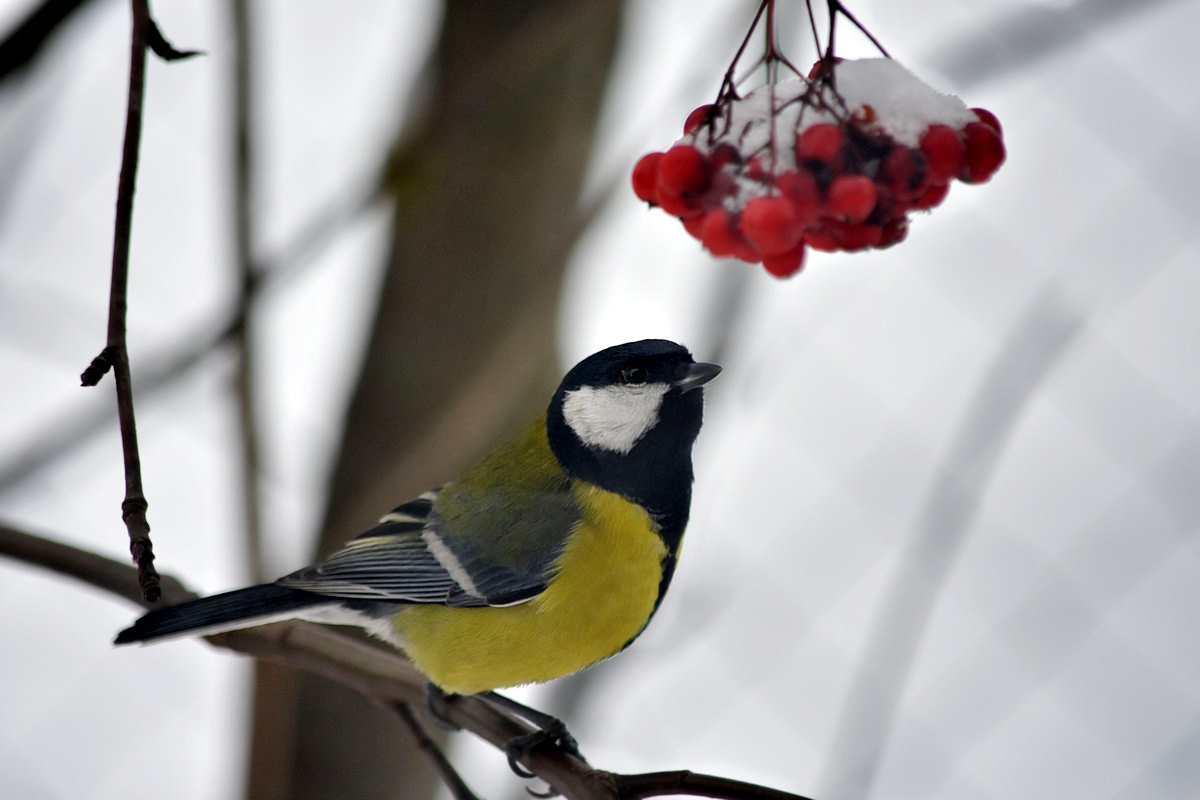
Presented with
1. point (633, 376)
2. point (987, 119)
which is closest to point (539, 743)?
point (633, 376)

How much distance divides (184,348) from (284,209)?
169cm

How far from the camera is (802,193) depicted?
3.37 ft


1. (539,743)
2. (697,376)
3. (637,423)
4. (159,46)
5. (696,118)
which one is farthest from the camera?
(637,423)

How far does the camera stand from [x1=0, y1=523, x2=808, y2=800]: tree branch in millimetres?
1353

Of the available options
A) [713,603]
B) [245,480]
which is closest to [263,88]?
[245,480]

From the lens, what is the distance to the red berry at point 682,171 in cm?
106

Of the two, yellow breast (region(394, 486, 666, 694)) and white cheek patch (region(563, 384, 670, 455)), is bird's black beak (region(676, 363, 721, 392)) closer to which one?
white cheek patch (region(563, 384, 670, 455))

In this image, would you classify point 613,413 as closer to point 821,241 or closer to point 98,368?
point 821,241

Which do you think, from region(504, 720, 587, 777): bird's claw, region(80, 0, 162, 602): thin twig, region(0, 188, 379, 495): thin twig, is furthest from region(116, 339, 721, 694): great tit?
region(80, 0, 162, 602): thin twig

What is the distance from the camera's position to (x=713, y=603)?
234 cm

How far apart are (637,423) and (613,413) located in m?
0.04

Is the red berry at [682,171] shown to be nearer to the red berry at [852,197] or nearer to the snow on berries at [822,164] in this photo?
the snow on berries at [822,164]

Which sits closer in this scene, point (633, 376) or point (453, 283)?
point (633, 376)

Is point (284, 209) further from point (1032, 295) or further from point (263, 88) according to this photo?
point (1032, 295)
